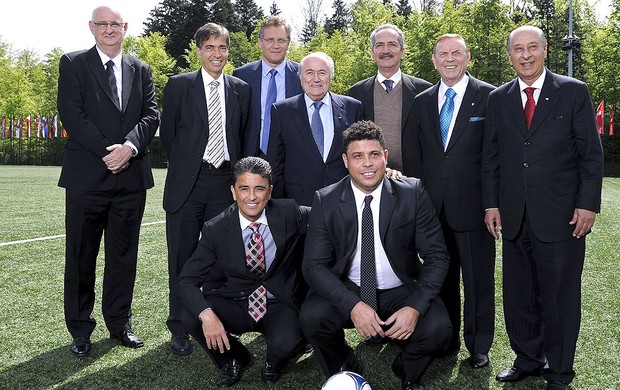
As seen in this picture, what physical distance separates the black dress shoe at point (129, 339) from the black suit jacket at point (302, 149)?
1689mm

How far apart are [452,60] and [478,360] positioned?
7.25ft

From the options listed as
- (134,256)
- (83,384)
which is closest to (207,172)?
(134,256)

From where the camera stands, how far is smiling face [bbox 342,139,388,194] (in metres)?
3.87

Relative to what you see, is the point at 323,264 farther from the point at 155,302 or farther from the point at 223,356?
the point at 155,302

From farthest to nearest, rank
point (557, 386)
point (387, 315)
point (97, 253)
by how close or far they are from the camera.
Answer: point (97, 253)
point (387, 315)
point (557, 386)

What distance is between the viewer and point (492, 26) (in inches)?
1294

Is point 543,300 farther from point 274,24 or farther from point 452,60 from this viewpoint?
point 274,24

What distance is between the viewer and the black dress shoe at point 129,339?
472 cm

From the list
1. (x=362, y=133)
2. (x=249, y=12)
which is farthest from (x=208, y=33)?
(x=249, y=12)

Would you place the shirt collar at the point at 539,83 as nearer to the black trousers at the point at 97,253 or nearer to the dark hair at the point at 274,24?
the dark hair at the point at 274,24

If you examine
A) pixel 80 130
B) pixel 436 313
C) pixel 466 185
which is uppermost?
pixel 80 130

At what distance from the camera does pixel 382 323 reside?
142 inches

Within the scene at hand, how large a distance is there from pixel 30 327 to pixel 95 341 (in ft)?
2.58

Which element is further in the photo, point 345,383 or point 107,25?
point 107,25
